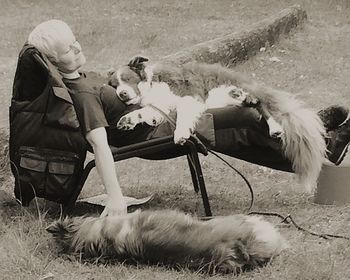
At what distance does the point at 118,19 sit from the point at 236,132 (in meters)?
6.59

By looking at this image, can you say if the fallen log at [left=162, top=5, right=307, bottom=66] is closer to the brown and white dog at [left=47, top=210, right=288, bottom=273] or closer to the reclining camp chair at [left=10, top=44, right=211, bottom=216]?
the reclining camp chair at [left=10, top=44, right=211, bottom=216]

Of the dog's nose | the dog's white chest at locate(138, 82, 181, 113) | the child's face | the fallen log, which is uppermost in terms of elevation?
the child's face

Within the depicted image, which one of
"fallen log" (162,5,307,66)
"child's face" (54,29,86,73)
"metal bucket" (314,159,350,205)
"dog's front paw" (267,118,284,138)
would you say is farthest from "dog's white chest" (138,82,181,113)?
"fallen log" (162,5,307,66)

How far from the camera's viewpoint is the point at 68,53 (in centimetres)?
404

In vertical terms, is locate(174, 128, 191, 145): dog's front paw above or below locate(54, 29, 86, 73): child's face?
below

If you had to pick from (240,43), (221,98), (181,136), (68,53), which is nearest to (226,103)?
(221,98)

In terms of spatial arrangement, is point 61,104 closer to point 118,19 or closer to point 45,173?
point 45,173

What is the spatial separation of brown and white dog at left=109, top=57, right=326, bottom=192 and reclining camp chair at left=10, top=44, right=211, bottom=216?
195 mm

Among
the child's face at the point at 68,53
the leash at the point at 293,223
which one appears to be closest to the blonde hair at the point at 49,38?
the child's face at the point at 68,53

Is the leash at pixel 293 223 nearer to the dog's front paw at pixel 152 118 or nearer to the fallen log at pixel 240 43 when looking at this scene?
the dog's front paw at pixel 152 118

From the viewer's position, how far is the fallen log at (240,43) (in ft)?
25.0

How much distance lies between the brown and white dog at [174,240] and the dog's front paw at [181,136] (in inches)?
19.1

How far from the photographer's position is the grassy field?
11.5 ft

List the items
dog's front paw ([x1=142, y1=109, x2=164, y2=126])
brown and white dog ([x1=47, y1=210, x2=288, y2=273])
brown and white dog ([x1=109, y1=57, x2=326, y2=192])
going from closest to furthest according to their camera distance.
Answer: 1. brown and white dog ([x1=47, y1=210, x2=288, y2=273])
2. dog's front paw ([x1=142, y1=109, x2=164, y2=126])
3. brown and white dog ([x1=109, y1=57, x2=326, y2=192])
